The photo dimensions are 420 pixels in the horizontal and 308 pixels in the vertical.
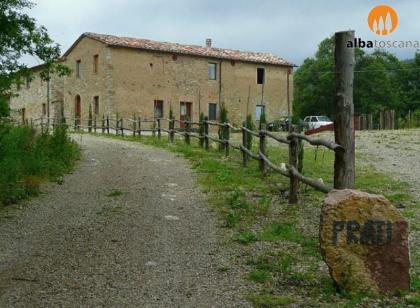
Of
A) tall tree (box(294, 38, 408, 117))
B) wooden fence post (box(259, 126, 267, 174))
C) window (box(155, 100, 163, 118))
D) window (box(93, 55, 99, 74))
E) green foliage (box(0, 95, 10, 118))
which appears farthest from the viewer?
tall tree (box(294, 38, 408, 117))

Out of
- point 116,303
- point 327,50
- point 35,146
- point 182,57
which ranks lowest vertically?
point 116,303

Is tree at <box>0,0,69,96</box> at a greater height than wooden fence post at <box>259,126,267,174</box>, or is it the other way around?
tree at <box>0,0,69,96</box>

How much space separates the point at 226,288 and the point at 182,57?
93.4 feet

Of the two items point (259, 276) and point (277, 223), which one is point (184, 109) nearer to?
point (277, 223)

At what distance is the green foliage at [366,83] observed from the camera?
152 feet

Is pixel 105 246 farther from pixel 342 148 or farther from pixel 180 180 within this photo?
pixel 180 180

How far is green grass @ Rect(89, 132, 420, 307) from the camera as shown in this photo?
161 inches

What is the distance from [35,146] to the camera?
11164mm

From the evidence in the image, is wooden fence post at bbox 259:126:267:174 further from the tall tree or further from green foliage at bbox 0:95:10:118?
the tall tree

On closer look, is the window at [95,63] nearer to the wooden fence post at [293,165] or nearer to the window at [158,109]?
the window at [158,109]

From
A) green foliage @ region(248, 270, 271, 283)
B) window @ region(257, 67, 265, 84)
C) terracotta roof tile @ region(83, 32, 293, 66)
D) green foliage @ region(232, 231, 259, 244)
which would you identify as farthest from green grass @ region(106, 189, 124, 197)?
window @ region(257, 67, 265, 84)

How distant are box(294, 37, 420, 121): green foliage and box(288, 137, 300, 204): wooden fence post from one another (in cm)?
3724

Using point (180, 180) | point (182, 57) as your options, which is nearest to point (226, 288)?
point (180, 180)

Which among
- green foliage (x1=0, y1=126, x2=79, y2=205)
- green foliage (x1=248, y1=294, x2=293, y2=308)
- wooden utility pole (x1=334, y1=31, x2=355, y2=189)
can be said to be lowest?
green foliage (x1=248, y1=294, x2=293, y2=308)
